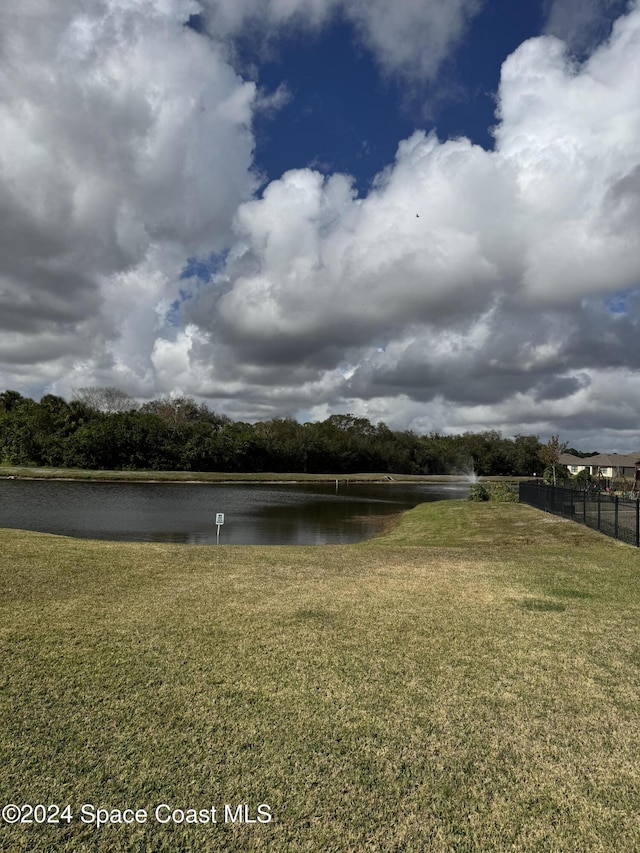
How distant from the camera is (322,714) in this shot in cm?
446

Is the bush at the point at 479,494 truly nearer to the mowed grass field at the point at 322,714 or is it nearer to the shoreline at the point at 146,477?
the mowed grass field at the point at 322,714

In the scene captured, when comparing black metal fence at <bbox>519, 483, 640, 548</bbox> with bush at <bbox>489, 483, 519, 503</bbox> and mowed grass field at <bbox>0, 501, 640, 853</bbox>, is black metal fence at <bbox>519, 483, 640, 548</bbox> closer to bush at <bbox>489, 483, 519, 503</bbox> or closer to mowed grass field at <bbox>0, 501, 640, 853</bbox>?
bush at <bbox>489, 483, 519, 503</bbox>

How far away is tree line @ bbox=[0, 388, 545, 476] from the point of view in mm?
80375

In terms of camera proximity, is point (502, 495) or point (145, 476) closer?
Answer: point (502, 495)

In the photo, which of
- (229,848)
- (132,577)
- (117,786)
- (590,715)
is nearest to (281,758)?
(229,848)

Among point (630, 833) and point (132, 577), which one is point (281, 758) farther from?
point (132, 577)

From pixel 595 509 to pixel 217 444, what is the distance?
74.6m

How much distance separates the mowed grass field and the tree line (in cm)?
7779

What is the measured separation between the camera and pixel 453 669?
5.48 m

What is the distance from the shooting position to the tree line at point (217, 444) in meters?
80.4

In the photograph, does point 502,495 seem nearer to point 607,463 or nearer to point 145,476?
point 145,476

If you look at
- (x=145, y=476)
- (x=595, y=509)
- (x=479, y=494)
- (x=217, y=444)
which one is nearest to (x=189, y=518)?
(x=479, y=494)

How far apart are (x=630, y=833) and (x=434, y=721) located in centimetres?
154

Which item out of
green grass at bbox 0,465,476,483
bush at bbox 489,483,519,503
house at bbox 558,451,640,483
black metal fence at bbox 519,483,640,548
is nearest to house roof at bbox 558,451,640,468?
house at bbox 558,451,640,483
